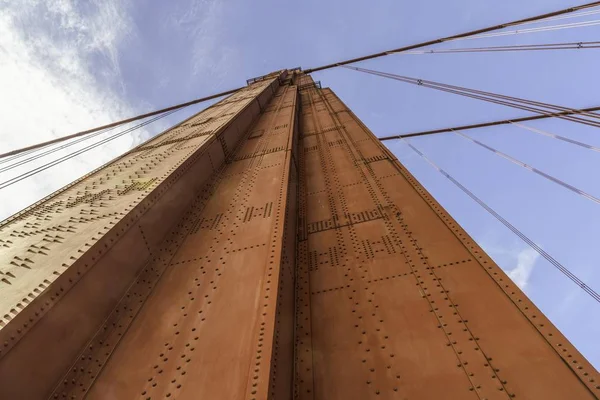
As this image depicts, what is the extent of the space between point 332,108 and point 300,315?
13.0 metres

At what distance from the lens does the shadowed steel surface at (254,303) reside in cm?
283

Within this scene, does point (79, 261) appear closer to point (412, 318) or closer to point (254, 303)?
point (254, 303)

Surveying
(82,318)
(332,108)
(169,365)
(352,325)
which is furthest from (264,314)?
(332,108)

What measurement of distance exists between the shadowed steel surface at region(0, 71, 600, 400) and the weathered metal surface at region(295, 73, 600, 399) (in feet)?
0.05

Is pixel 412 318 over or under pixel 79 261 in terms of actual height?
under

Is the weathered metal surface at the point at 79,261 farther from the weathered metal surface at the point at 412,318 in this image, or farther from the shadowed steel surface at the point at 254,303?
the weathered metal surface at the point at 412,318

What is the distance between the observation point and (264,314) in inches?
124

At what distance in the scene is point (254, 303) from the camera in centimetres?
333

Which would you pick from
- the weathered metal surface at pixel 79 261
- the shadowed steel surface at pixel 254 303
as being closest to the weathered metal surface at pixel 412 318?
the shadowed steel surface at pixel 254 303

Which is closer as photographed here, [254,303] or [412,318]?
[254,303]

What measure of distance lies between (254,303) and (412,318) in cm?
177

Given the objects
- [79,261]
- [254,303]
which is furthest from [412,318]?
[79,261]

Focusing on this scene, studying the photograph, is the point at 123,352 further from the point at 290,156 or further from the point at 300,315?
the point at 290,156

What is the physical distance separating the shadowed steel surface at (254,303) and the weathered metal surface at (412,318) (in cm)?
2
